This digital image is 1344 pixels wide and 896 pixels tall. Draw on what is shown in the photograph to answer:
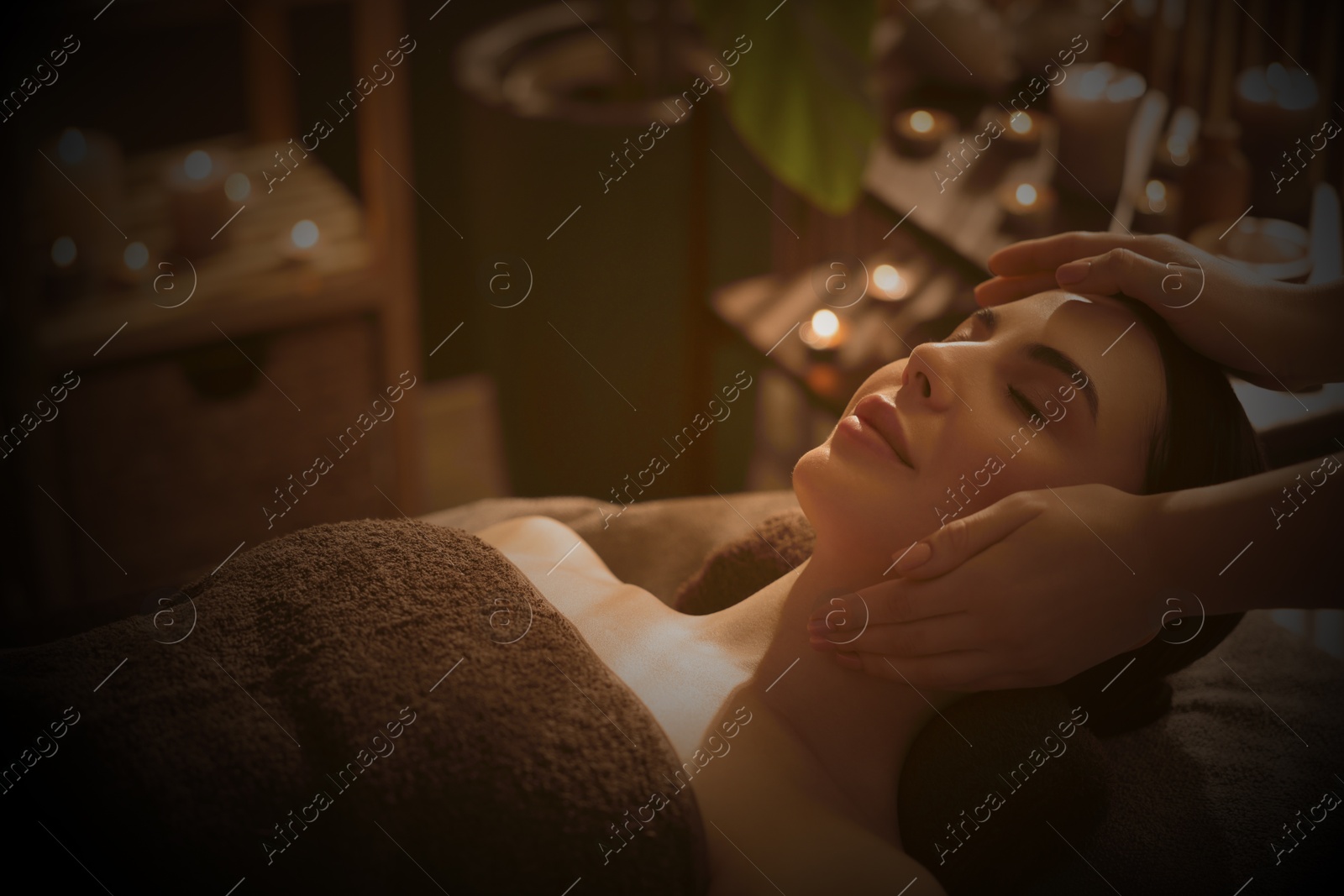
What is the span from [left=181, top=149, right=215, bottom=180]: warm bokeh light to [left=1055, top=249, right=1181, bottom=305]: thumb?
4.29ft

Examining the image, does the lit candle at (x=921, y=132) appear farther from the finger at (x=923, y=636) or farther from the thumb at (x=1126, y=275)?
the finger at (x=923, y=636)

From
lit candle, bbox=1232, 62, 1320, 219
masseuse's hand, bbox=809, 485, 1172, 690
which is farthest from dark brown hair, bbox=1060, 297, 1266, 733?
lit candle, bbox=1232, 62, 1320, 219

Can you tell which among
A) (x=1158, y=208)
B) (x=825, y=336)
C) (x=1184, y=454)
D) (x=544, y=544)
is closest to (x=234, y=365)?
(x=544, y=544)

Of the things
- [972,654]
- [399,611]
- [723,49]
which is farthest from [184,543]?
[972,654]

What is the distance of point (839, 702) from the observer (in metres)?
0.91

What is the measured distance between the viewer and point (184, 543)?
171 cm

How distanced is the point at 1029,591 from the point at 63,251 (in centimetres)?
143

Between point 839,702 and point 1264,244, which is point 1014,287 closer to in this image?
point 839,702

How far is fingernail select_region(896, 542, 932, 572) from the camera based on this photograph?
31.5 inches

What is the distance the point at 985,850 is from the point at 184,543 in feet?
4.61

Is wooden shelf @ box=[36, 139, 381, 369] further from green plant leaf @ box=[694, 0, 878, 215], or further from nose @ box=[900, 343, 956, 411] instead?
nose @ box=[900, 343, 956, 411]

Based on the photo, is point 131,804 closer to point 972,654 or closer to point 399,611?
point 399,611

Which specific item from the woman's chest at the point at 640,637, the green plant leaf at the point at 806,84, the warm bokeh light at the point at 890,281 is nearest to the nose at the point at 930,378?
the woman's chest at the point at 640,637

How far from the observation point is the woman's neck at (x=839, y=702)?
903 mm
